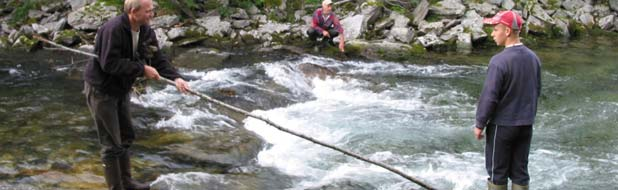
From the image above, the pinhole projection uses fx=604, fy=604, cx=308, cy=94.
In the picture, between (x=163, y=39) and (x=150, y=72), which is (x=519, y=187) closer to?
(x=150, y=72)

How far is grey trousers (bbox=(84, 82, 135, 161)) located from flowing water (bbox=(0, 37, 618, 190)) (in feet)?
4.68

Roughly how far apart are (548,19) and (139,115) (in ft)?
56.5

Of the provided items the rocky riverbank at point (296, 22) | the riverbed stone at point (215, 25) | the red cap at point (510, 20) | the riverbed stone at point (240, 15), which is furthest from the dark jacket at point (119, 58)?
the riverbed stone at point (240, 15)

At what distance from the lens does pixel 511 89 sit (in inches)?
211

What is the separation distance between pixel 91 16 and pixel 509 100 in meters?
17.8

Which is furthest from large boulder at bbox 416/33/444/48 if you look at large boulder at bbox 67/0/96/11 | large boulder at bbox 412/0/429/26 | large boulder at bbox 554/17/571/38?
large boulder at bbox 67/0/96/11

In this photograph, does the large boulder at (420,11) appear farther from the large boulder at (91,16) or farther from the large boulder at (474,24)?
the large boulder at (91,16)

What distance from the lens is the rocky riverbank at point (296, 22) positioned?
18781mm

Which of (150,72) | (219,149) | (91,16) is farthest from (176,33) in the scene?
(150,72)

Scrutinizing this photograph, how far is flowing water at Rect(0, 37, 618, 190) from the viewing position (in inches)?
319

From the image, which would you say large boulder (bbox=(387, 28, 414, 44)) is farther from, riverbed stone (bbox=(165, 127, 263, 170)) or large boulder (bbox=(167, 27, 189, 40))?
riverbed stone (bbox=(165, 127, 263, 170))

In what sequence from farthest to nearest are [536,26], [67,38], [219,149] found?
[536,26]
[67,38]
[219,149]

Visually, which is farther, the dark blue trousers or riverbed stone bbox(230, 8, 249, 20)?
riverbed stone bbox(230, 8, 249, 20)

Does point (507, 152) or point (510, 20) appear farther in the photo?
point (507, 152)
